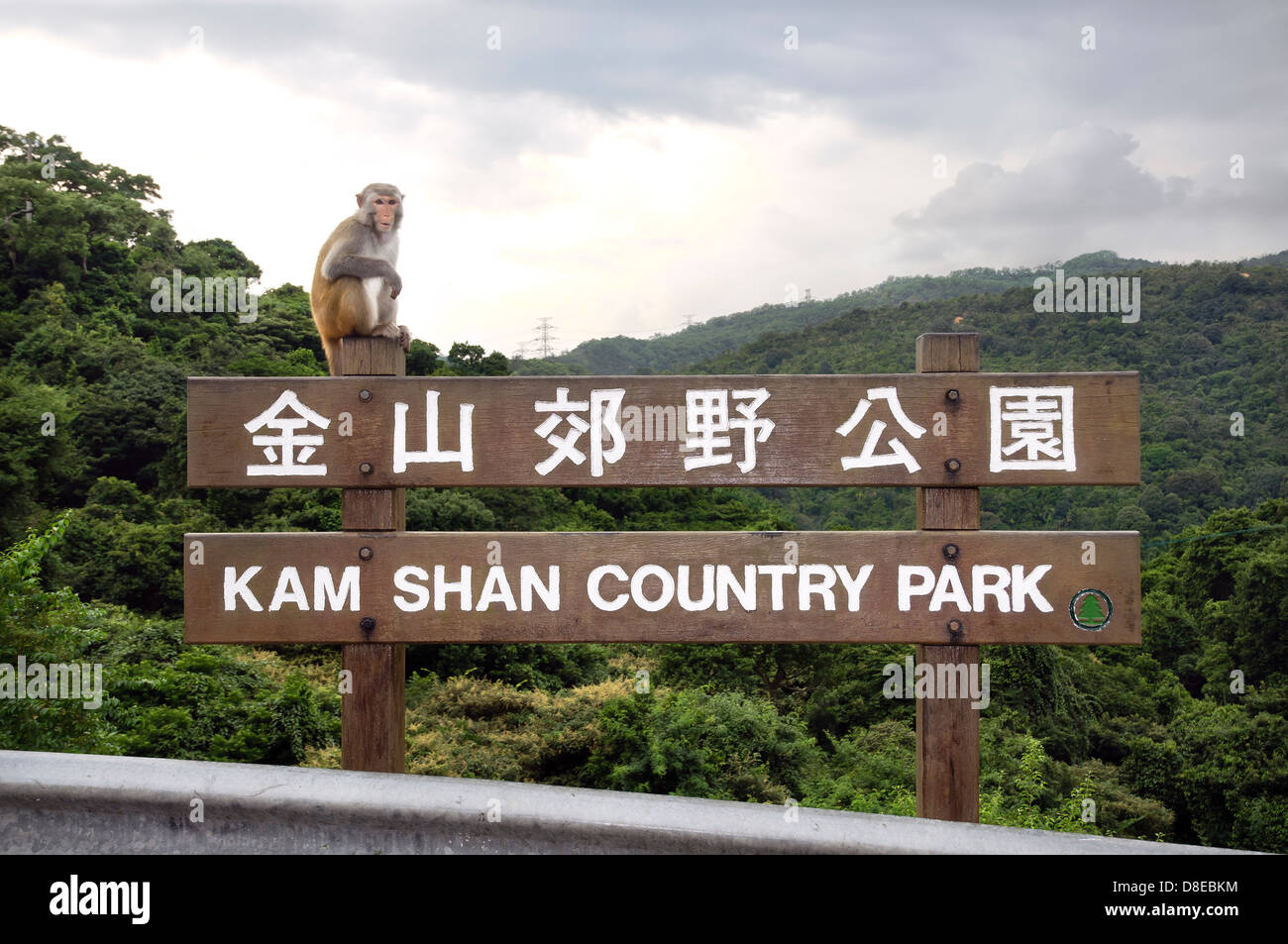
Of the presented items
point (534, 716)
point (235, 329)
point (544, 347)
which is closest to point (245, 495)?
point (235, 329)

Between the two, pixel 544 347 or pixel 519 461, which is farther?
pixel 544 347

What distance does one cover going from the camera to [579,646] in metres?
12.2

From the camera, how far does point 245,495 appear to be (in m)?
17.2

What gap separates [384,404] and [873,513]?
26212mm

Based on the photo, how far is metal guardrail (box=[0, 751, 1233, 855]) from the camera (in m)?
2.14

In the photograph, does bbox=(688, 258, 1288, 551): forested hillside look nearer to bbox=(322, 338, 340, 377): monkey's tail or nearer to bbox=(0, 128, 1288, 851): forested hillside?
bbox=(0, 128, 1288, 851): forested hillside

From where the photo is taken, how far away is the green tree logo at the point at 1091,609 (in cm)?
305

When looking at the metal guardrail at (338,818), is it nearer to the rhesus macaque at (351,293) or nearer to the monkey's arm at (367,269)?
the rhesus macaque at (351,293)

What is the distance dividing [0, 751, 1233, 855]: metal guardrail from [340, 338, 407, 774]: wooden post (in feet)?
2.85

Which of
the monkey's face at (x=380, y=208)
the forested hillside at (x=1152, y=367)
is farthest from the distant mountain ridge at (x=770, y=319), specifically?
the monkey's face at (x=380, y=208)

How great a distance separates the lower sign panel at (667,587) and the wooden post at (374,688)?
5 centimetres

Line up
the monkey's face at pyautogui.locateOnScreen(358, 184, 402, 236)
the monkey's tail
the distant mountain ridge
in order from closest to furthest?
the monkey's tail < the monkey's face at pyautogui.locateOnScreen(358, 184, 402, 236) < the distant mountain ridge

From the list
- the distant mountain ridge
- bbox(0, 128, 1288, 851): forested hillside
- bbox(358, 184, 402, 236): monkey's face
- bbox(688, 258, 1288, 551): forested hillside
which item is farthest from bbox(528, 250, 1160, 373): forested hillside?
bbox(358, 184, 402, 236): monkey's face

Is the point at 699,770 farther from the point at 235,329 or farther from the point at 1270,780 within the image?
the point at 235,329
